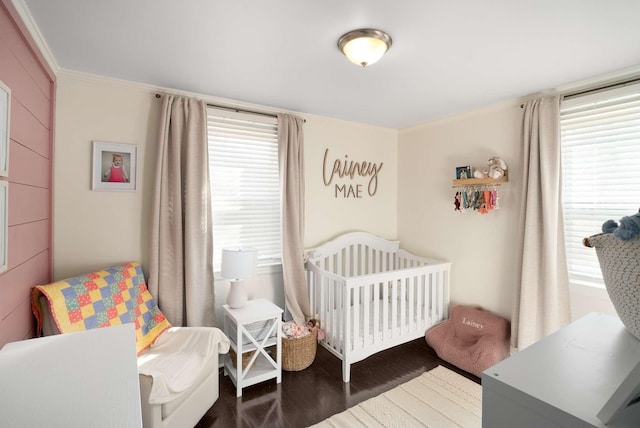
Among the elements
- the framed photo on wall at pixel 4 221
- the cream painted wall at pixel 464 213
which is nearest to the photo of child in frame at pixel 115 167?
the framed photo on wall at pixel 4 221

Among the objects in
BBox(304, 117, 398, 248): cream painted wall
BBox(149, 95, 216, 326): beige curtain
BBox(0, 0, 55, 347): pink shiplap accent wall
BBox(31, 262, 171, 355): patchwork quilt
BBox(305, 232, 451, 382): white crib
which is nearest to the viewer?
BBox(0, 0, 55, 347): pink shiplap accent wall

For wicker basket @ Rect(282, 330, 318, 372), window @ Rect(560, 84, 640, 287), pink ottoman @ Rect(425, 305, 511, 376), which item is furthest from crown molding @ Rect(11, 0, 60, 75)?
pink ottoman @ Rect(425, 305, 511, 376)

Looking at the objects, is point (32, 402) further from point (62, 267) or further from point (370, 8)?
point (370, 8)

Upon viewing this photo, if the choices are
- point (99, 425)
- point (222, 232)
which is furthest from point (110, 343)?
point (222, 232)

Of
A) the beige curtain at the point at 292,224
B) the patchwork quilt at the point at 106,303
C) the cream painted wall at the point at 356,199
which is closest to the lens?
the patchwork quilt at the point at 106,303

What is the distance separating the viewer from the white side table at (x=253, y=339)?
88.4 inches

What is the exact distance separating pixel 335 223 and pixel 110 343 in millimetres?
2439

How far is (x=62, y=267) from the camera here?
6.99ft

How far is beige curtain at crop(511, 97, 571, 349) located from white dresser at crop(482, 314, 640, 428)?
167 cm

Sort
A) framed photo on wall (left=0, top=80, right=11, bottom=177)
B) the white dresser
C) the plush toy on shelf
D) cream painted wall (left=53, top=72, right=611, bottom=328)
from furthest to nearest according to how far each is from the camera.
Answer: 1. the plush toy on shelf
2. cream painted wall (left=53, top=72, right=611, bottom=328)
3. framed photo on wall (left=0, top=80, right=11, bottom=177)
4. the white dresser

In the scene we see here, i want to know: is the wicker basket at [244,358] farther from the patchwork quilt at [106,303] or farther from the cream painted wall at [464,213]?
the cream painted wall at [464,213]

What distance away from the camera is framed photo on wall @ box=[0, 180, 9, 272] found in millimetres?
1276

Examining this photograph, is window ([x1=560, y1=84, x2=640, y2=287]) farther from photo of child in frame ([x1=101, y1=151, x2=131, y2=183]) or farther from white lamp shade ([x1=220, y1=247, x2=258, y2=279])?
photo of child in frame ([x1=101, y1=151, x2=131, y2=183])

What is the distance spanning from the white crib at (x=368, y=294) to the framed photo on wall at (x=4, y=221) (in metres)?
1.94
